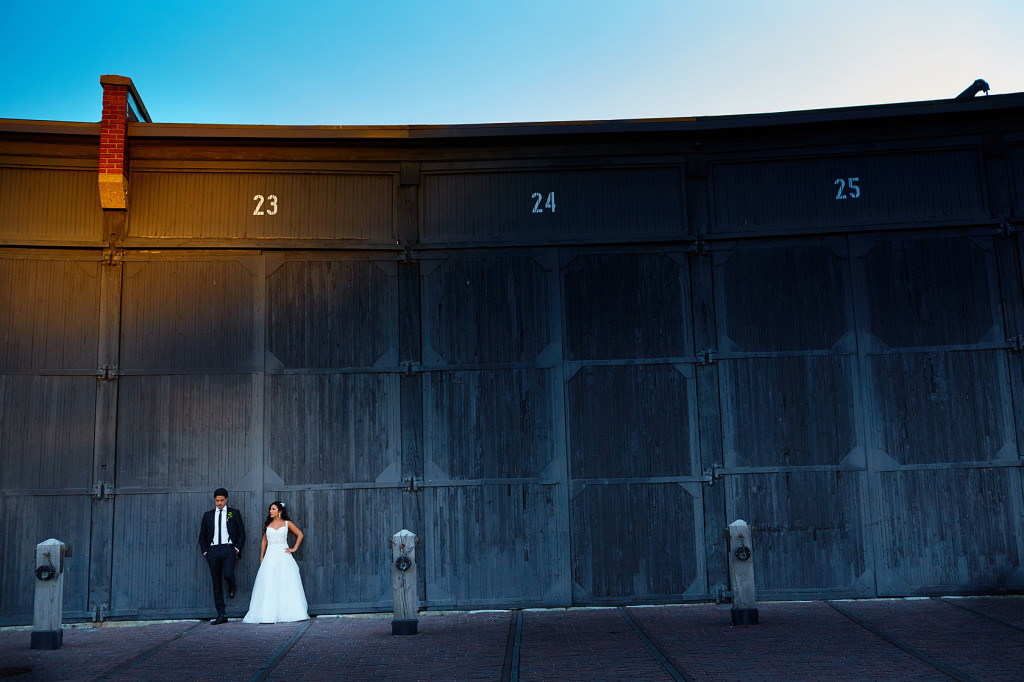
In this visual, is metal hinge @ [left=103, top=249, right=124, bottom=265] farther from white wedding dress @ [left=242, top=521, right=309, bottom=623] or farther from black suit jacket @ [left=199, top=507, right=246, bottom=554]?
white wedding dress @ [left=242, top=521, right=309, bottom=623]

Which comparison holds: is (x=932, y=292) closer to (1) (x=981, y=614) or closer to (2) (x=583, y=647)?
(1) (x=981, y=614)

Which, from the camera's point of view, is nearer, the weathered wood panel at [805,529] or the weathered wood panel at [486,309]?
the weathered wood panel at [805,529]

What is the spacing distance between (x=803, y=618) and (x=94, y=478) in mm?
9007

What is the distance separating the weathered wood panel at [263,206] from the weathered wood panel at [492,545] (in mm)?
3702

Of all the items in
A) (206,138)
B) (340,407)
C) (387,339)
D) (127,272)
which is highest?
(206,138)

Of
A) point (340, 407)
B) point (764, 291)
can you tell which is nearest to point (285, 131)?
point (340, 407)

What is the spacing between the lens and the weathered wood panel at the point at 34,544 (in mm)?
10617

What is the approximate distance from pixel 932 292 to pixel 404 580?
791 cm

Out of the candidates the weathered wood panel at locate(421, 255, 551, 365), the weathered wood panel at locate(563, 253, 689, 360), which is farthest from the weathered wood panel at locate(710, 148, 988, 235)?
the weathered wood panel at locate(421, 255, 551, 365)

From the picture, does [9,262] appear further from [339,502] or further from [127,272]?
[339,502]

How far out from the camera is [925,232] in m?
11.5

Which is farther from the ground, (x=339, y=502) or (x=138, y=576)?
(x=339, y=502)

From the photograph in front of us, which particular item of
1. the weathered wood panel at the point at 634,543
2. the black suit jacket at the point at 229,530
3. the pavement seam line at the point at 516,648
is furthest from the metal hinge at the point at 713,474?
the black suit jacket at the point at 229,530

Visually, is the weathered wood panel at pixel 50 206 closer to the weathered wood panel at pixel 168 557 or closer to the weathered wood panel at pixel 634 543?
the weathered wood panel at pixel 168 557
